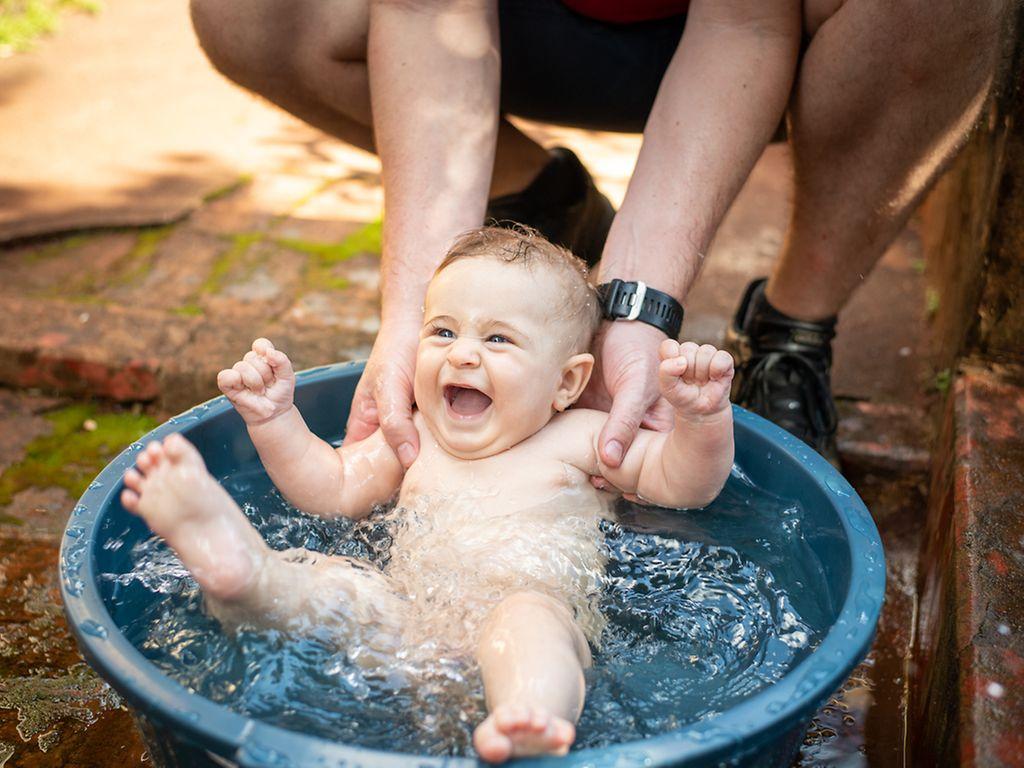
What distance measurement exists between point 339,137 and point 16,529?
3.67ft

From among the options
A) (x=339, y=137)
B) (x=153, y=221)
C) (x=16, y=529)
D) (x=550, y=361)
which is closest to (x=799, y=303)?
(x=550, y=361)

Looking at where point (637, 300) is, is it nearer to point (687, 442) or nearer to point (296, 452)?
point (687, 442)

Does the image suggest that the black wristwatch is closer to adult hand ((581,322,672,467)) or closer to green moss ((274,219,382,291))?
adult hand ((581,322,672,467))

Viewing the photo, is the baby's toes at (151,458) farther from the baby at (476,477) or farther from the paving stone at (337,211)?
the paving stone at (337,211)

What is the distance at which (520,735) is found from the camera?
42.3 inches

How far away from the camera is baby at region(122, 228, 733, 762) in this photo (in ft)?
4.25

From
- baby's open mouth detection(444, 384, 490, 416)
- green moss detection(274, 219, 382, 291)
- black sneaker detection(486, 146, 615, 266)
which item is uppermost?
black sneaker detection(486, 146, 615, 266)

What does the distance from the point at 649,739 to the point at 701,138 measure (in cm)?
111

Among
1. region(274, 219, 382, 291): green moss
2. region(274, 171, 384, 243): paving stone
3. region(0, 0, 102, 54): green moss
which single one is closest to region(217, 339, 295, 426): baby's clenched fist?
region(274, 219, 382, 291): green moss

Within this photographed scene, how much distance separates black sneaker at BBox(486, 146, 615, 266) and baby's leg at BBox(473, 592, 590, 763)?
1.15 m

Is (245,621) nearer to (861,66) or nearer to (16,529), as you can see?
(16,529)

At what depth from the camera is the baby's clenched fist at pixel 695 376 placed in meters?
1.39

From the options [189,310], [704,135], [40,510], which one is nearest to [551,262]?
[704,135]

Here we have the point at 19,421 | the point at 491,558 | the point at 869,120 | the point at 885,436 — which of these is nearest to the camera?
the point at 491,558
